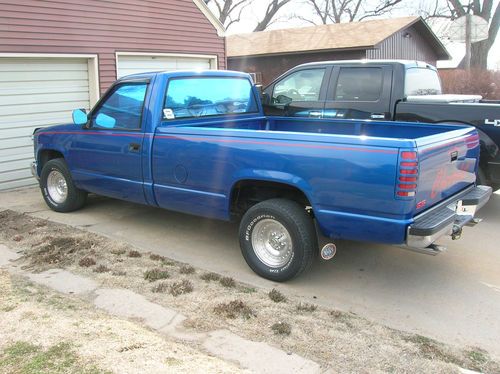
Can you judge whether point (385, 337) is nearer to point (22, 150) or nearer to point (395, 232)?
point (395, 232)

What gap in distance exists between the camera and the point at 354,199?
3830 millimetres

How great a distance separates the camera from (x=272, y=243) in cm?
451

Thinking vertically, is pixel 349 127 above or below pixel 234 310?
above

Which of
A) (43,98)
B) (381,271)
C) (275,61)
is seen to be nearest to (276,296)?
(381,271)

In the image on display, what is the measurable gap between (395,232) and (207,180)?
1804mm

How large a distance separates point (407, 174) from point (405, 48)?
20.6m

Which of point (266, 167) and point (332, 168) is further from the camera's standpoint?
point (266, 167)

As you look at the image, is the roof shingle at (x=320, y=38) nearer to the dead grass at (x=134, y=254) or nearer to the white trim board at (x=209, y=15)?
the white trim board at (x=209, y=15)

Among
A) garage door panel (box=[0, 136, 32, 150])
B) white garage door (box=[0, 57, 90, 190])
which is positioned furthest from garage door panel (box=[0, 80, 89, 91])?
garage door panel (box=[0, 136, 32, 150])

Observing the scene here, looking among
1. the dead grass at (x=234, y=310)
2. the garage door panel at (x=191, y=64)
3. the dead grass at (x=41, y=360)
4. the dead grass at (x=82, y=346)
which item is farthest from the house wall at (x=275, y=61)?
the dead grass at (x=41, y=360)

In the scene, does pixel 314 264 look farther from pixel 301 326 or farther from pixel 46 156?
pixel 46 156

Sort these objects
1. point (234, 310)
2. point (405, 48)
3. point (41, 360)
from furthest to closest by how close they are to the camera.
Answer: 1. point (405, 48)
2. point (234, 310)
3. point (41, 360)

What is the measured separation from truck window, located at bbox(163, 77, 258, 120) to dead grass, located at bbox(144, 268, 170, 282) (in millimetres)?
1617

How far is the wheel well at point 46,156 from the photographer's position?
22.4ft
